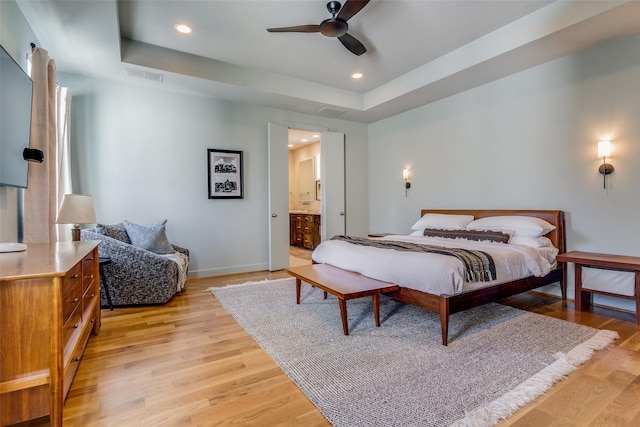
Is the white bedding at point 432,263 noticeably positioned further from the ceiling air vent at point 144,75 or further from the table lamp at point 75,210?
the ceiling air vent at point 144,75

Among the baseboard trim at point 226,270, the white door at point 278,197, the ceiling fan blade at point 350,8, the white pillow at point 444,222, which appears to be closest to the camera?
the ceiling fan blade at point 350,8

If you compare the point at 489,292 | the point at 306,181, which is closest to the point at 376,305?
the point at 489,292

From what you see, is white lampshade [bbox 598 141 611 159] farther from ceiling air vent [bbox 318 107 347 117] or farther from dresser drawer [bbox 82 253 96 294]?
dresser drawer [bbox 82 253 96 294]

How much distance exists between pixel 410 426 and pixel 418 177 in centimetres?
423

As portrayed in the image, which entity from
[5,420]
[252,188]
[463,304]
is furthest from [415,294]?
[252,188]

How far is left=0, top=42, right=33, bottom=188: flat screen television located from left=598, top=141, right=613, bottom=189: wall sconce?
16.3 feet

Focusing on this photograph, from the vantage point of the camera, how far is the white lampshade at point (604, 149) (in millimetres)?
3086

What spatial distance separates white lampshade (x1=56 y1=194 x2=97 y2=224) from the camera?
256cm

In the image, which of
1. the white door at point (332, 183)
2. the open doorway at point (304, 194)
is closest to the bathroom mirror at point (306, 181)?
the open doorway at point (304, 194)

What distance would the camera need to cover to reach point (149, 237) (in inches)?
146

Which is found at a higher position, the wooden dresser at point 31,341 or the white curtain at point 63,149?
the white curtain at point 63,149

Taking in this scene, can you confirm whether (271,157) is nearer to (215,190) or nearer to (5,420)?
(215,190)

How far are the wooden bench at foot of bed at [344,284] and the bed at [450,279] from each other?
0.34ft

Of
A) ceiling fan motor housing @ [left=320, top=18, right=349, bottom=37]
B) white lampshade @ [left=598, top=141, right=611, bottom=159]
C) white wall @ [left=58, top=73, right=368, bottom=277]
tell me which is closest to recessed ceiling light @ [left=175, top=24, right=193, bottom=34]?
white wall @ [left=58, top=73, right=368, bottom=277]
